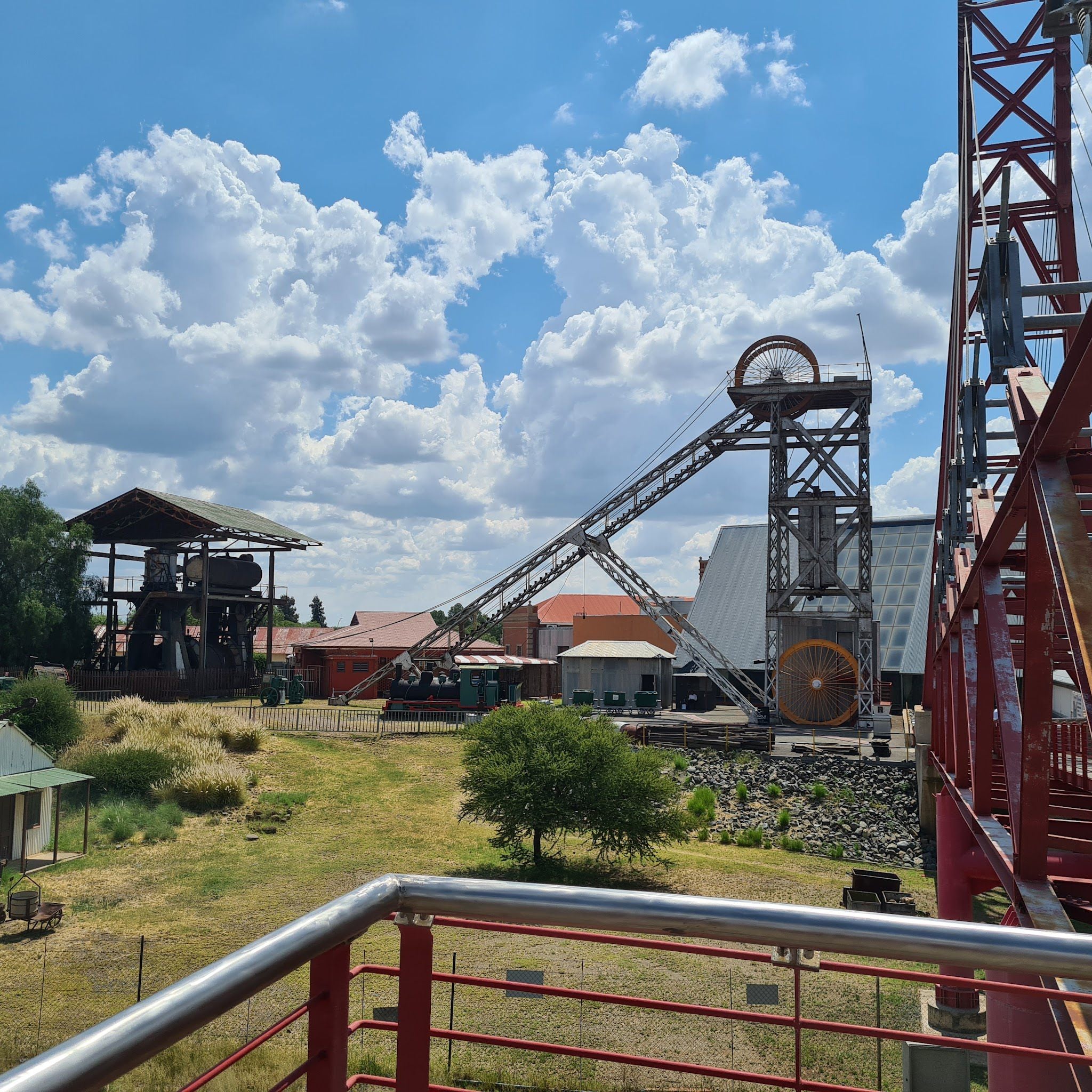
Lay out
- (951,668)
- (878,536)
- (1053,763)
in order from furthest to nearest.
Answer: (878,536) < (1053,763) < (951,668)

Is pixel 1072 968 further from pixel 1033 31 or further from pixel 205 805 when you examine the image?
pixel 205 805

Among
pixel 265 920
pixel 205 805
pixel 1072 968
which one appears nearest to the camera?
pixel 1072 968

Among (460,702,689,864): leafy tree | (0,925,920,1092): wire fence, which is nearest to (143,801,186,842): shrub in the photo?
(0,925,920,1092): wire fence

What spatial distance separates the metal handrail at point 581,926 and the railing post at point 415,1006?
7 centimetres

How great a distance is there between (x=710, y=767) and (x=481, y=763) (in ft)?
40.1

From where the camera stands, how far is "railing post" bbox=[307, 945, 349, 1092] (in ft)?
7.30

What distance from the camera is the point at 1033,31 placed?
17.2m

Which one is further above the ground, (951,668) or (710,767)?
(951,668)

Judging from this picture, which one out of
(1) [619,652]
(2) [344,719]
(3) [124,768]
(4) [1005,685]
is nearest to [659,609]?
(1) [619,652]

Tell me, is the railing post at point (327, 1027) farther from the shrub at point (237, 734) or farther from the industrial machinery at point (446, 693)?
the industrial machinery at point (446, 693)

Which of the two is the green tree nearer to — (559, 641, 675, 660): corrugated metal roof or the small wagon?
(559, 641, 675, 660): corrugated metal roof

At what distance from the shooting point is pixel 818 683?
4244 centimetres

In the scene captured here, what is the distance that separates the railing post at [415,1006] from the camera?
236 cm

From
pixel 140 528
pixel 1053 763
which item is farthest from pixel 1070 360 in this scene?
pixel 140 528
